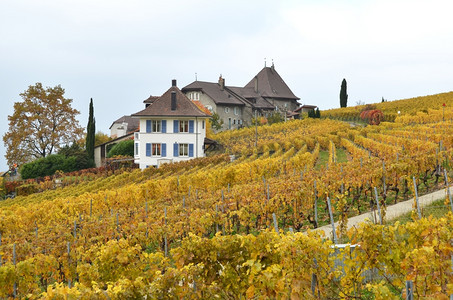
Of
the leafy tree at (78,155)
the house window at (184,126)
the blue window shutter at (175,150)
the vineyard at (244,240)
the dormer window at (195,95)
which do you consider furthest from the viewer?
the dormer window at (195,95)

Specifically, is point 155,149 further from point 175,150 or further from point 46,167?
point 46,167

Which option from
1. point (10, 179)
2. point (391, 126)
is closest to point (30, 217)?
point (391, 126)

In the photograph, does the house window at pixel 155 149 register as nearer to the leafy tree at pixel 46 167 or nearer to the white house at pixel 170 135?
the white house at pixel 170 135

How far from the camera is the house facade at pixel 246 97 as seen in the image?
5834 cm

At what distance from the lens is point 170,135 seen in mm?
36812

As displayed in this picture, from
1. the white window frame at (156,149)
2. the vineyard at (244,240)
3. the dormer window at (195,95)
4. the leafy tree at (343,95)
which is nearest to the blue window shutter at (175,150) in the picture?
the white window frame at (156,149)

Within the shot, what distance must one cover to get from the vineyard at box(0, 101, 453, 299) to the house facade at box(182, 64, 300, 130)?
32.3m

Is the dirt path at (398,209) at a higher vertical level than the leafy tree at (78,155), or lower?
lower

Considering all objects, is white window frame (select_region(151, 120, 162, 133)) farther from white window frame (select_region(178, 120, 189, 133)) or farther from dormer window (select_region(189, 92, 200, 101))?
dormer window (select_region(189, 92, 200, 101))

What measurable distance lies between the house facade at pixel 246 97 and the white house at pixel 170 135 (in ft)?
56.3

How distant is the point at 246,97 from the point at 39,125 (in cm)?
2698

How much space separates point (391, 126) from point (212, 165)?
15970 millimetres

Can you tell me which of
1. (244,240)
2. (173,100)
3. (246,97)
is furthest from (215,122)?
(244,240)

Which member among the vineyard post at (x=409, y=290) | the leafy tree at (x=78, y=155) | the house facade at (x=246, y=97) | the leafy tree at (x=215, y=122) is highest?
the house facade at (x=246, y=97)
